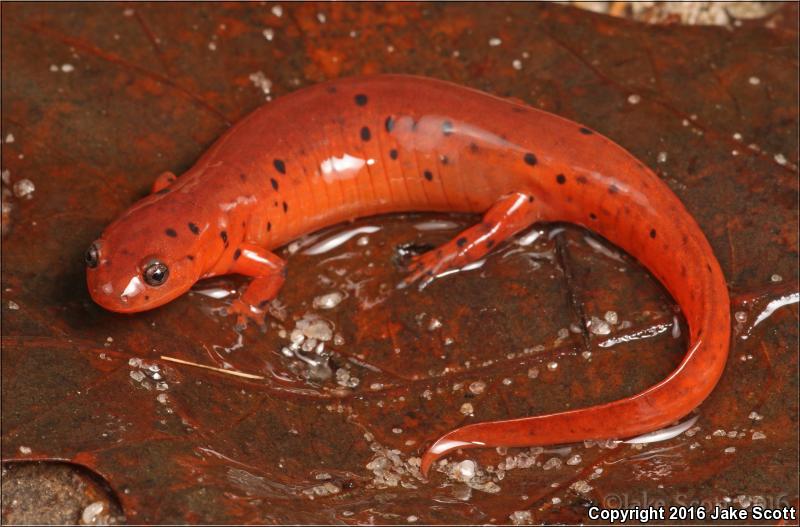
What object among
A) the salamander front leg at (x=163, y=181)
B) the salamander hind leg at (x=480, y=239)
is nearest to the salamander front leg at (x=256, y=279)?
the salamander front leg at (x=163, y=181)

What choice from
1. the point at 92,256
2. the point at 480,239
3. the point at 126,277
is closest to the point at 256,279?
the point at 126,277

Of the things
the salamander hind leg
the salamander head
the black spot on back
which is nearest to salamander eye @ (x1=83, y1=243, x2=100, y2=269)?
the salamander head

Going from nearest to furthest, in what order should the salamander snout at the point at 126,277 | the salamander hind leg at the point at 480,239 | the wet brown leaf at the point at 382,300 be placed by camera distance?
the wet brown leaf at the point at 382,300 < the salamander snout at the point at 126,277 < the salamander hind leg at the point at 480,239

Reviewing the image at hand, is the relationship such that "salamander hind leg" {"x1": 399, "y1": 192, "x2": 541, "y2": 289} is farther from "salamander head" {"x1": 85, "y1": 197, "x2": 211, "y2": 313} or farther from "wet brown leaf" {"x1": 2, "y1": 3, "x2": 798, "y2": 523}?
"salamander head" {"x1": 85, "y1": 197, "x2": 211, "y2": 313}

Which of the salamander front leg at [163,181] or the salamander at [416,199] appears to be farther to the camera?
the salamander front leg at [163,181]

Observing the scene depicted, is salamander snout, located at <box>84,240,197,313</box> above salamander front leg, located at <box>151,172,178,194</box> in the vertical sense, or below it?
A: below

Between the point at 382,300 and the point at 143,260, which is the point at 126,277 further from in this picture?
the point at 382,300

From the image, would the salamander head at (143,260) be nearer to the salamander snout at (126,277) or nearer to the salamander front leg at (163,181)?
the salamander snout at (126,277)
